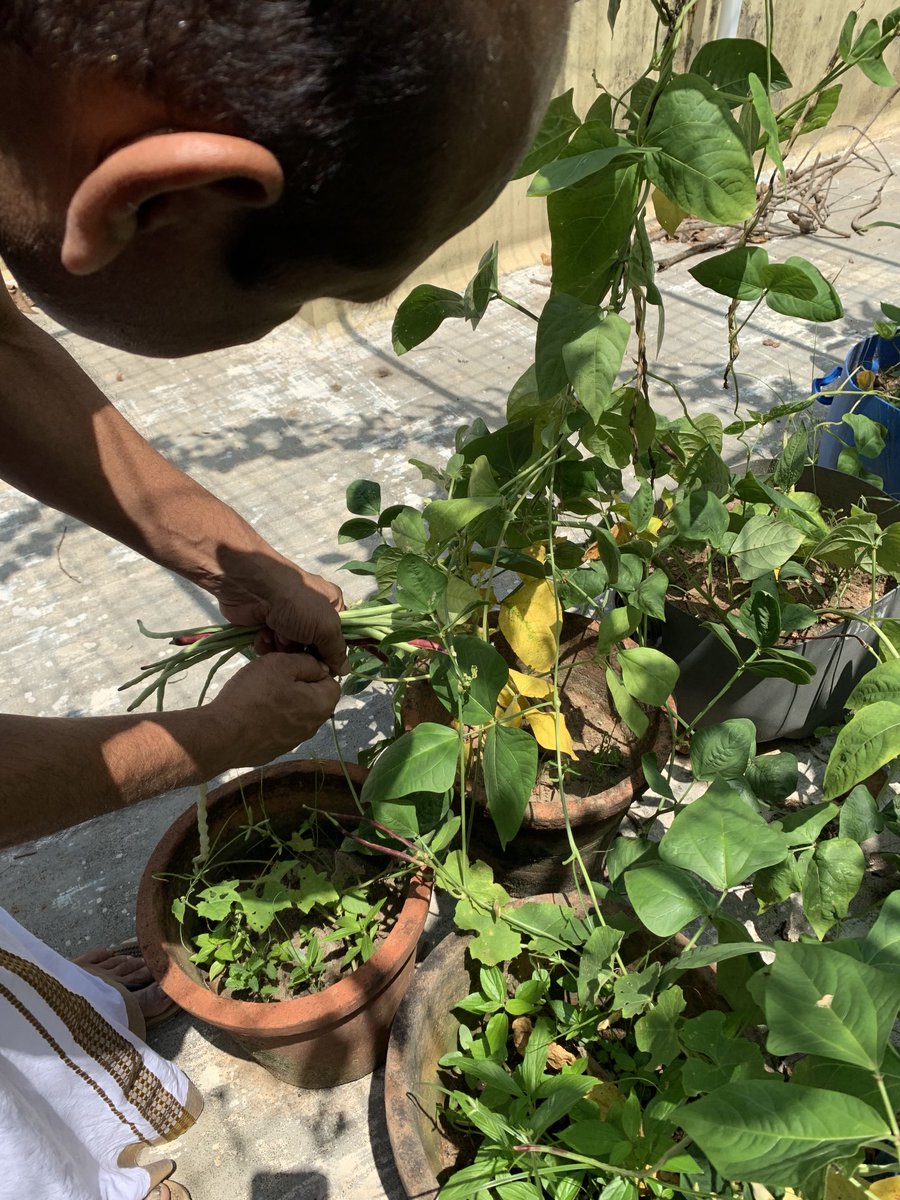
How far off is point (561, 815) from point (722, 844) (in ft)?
1.62

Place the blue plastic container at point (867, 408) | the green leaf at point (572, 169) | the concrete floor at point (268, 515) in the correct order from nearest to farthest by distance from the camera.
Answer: the green leaf at point (572, 169)
the concrete floor at point (268, 515)
the blue plastic container at point (867, 408)

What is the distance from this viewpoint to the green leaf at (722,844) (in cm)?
78

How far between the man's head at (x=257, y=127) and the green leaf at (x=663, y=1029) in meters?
0.80

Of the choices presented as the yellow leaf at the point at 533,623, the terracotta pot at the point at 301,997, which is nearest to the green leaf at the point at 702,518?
the yellow leaf at the point at 533,623

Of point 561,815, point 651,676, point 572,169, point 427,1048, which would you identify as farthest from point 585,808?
point 572,169

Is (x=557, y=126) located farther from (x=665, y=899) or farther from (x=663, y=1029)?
(x=663, y=1029)

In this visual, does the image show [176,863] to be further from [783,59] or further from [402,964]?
[783,59]

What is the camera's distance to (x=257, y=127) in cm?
40

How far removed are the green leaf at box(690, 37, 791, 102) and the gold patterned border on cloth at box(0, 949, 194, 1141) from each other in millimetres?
1358

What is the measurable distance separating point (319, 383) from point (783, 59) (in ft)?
11.4

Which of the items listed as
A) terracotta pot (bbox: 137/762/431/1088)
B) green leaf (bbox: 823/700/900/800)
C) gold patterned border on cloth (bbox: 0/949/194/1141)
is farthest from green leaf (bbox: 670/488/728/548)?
gold patterned border on cloth (bbox: 0/949/194/1141)

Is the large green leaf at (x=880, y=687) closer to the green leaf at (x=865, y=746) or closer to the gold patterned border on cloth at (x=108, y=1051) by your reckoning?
the green leaf at (x=865, y=746)

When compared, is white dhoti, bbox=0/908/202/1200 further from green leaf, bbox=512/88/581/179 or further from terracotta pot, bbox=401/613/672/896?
green leaf, bbox=512/88/581/179

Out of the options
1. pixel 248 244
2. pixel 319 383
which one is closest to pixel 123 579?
pixel 319 383
